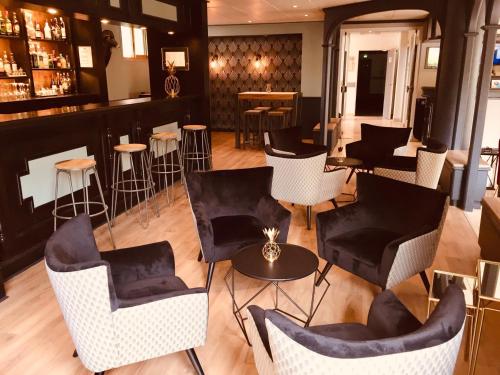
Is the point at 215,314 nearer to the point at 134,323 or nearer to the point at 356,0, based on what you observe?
the point at 134,323

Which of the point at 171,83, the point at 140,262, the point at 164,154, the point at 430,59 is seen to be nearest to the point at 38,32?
the point at 171,83

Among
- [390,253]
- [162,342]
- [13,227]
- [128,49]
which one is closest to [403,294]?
[390,253]

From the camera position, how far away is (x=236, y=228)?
324 centimetres

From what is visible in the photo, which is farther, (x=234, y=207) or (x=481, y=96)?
(x=481, y=96)

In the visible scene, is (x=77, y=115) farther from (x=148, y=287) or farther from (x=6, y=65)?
(x=6, y=65)

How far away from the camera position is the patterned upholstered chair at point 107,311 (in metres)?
1.79

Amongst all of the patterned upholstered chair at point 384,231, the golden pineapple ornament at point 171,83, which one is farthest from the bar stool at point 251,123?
the patterned upholstered chair at point 384,231

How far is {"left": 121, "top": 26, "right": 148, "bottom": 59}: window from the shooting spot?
833 cm

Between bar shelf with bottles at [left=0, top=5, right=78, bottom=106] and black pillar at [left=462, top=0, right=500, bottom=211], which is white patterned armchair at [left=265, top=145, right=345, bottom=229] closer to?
black pillar at [left=462, top=0, right=500, bottom=211]

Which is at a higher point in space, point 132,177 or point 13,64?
point 13,64

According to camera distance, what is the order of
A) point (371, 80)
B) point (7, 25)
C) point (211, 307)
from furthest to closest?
1. point (371, 80)
2. point (7, 25)
3. point (211, 307)

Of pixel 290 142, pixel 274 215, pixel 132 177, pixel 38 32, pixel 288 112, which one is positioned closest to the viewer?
pixel 274 215

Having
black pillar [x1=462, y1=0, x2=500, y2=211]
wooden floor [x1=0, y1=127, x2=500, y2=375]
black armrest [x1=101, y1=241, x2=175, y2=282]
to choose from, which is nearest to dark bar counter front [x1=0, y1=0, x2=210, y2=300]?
wooden floor [x1=0, y1=127, x2=500, y2=375]

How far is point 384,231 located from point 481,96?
248 centimetres
